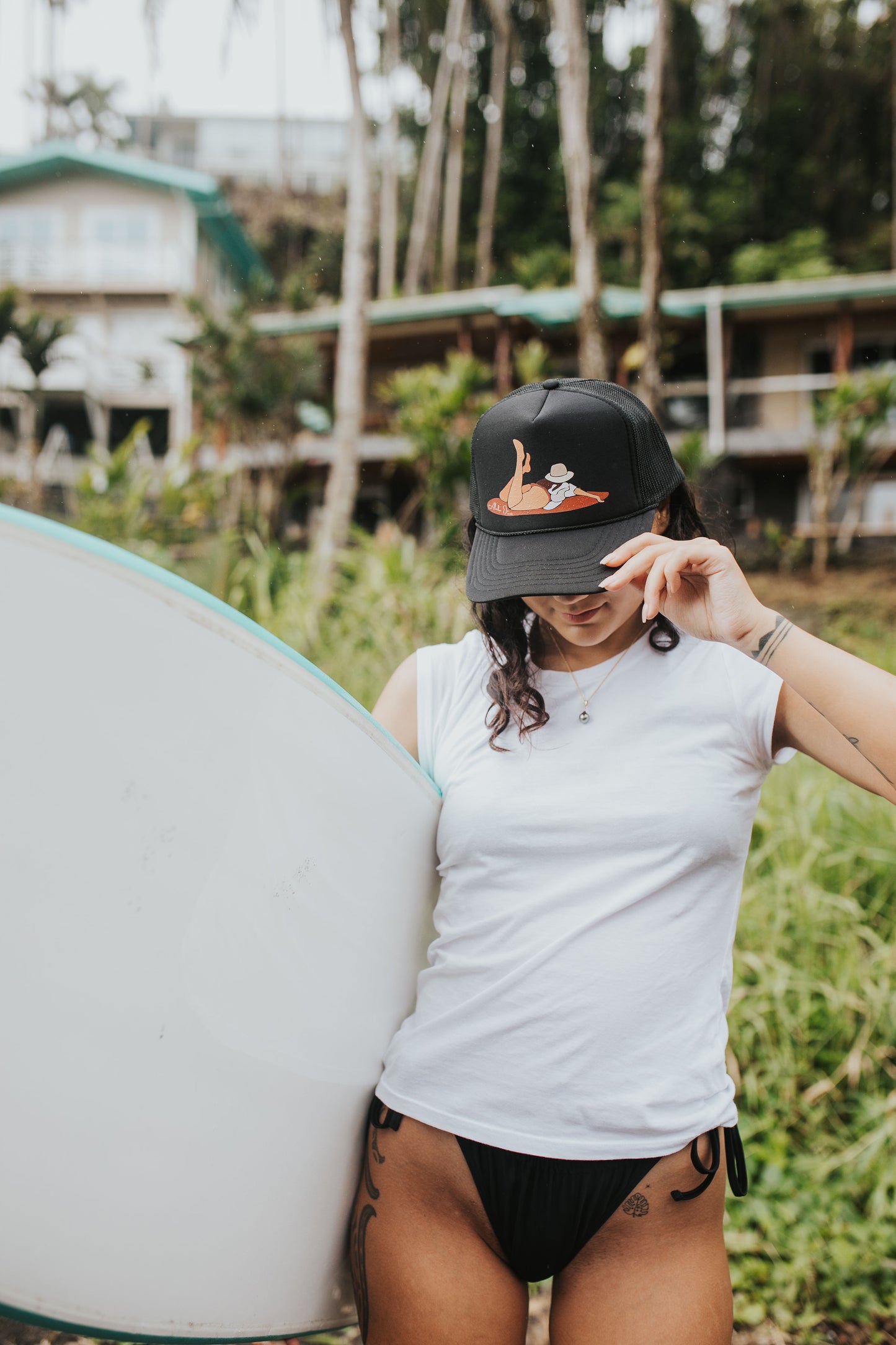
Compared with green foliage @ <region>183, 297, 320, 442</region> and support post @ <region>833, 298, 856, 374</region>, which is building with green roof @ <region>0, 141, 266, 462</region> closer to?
green foliage @ <region>183, 297, 320, 442</region>

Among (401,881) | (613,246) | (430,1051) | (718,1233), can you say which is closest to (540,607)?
(401,881)

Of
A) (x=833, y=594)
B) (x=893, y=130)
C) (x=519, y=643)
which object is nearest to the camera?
(x=519, y=643)

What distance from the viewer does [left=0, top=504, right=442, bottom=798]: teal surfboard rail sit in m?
0.88

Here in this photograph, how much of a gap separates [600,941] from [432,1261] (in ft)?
1.37

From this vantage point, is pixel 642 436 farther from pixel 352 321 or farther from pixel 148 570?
pixel 352 321

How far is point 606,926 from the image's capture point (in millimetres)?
1037

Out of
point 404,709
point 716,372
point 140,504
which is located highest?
point 716,372

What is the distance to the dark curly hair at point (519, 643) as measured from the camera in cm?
114

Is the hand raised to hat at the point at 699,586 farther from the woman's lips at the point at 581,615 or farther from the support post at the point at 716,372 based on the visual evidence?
the support post at the point at 716,372

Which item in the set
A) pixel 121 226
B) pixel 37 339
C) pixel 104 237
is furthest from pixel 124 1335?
pixel 104 237

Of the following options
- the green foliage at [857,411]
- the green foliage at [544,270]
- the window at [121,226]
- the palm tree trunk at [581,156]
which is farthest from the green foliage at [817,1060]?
the window at [121,226]

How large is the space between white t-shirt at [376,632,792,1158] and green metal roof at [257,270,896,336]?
11.2 meters

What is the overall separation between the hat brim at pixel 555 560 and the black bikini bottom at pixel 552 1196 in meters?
0.64

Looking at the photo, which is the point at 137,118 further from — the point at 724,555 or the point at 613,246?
the point at 724,555
